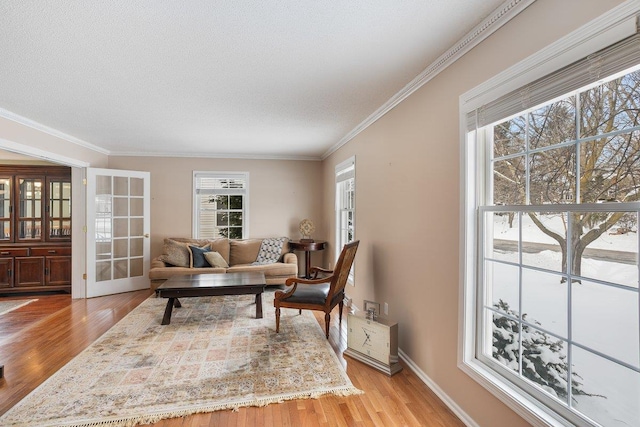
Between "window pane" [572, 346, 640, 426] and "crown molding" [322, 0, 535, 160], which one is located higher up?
"crown molding" [322, 0, 535, 160]

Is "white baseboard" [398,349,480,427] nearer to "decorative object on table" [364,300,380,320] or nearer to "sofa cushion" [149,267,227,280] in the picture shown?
"decorative object on table" [364,300,380,320]

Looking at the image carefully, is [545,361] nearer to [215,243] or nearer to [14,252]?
[215,243]

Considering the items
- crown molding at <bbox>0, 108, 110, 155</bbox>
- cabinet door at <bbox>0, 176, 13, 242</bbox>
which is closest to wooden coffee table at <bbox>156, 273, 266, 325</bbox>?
crown molding at <bbox>0, 108, 110, 155</bbox>

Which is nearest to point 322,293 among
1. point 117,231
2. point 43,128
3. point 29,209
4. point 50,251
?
point 117,231

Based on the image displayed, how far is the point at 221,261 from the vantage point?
17.1 ft

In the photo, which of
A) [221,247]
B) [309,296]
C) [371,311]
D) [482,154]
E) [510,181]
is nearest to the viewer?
[510,181]

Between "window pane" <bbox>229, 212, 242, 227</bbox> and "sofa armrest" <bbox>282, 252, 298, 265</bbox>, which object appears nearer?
"sofa armrest" <bbox>282, 252, 298, 265</bbox>

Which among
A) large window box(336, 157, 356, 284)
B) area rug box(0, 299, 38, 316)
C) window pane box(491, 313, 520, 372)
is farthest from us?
large window box(336, 157, 356, 284)

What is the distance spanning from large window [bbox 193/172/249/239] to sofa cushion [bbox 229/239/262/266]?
0.39 m

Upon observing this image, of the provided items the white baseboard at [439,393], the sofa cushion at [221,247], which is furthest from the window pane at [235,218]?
the white baseboard at [439,393]

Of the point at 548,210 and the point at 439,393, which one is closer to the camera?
the point at 548,210

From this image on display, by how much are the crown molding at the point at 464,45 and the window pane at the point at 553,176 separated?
757 mm

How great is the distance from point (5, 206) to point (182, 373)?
4.93m

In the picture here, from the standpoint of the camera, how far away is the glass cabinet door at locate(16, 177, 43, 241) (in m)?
5.05
